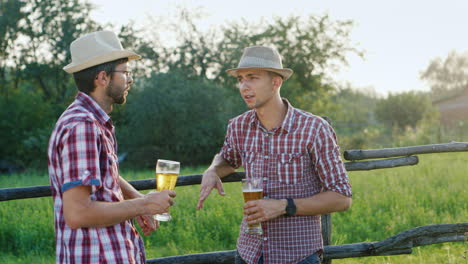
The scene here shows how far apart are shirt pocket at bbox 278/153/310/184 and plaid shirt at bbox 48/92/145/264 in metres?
0.99

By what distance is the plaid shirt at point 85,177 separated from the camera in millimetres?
2195

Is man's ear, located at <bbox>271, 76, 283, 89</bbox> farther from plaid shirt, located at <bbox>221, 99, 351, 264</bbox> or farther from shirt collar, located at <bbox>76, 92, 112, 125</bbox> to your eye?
shirt collar, located at <bbox>76, 92, 112, 125</bbox>

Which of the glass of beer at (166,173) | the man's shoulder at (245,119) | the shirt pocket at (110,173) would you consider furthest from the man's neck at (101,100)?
the man's shoulder at (245,119)

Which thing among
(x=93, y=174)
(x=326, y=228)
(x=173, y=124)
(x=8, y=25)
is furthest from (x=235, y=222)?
(x=8, y=25)

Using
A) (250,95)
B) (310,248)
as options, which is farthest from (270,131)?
(310,248)

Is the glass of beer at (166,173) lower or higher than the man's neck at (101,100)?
lower

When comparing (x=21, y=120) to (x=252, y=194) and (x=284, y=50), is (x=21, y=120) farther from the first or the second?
(x=252, y=194)

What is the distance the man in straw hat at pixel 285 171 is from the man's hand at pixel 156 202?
0.56m

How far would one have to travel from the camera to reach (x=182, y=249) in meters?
6.73

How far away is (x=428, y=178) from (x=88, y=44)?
8.69 m

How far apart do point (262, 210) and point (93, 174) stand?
968mm

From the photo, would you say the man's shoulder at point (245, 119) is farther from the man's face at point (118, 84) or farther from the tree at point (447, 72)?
the tree at point (447, 72)

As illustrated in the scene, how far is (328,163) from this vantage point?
9.53ft

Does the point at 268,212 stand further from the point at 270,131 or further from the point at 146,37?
the point at 146,37
